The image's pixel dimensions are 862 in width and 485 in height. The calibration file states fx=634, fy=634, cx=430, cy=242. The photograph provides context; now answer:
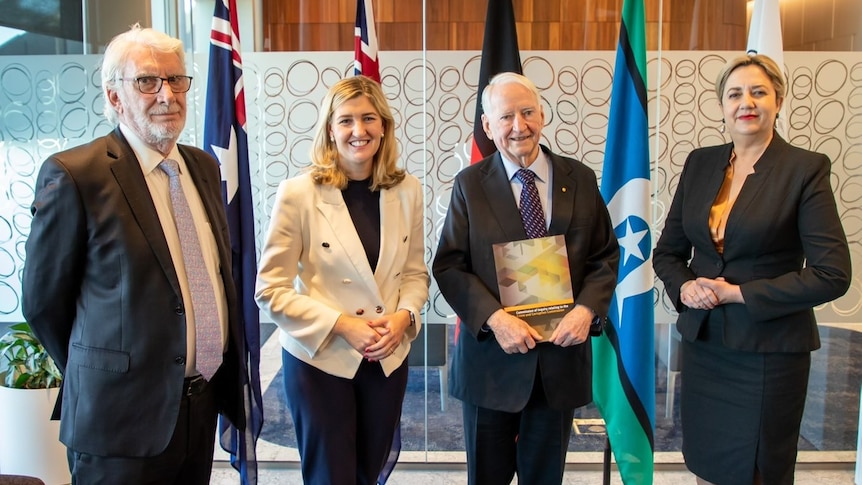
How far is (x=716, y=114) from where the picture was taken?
10.2ft

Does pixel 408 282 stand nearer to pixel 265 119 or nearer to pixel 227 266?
pixel 227 266

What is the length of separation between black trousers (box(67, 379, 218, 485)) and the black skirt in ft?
5.38

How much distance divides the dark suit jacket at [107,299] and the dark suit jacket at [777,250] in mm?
1679

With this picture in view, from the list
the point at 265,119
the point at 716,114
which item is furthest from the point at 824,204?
the point at 265,119

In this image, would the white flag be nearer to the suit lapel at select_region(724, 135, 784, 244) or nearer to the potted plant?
the suit lapel at select_region(724, 135, 784, 244)

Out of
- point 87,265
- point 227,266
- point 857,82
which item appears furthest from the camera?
point 857,82

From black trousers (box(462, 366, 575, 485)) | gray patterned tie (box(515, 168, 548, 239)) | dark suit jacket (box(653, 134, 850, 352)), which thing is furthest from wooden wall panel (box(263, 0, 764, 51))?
black trousers (box(462, 366, 575, 485))

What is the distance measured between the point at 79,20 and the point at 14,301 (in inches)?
56.0

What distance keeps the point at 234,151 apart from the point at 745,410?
218 cm

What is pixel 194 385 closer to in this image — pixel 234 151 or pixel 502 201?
pixel 502 201

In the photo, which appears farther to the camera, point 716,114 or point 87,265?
point 716,114

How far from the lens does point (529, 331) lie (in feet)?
6.34

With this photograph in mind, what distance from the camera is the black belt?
166 cm

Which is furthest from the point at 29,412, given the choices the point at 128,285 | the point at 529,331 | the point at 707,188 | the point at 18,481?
the point at 707,188
